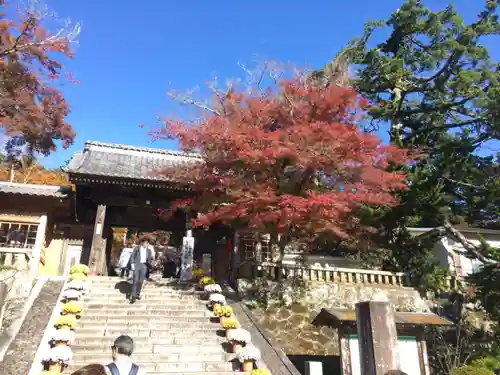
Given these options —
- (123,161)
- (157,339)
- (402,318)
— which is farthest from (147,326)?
(123,161)

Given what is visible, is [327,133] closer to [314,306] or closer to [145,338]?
[314,306]

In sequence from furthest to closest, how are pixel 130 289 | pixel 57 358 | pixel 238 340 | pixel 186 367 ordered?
pixel 130 289 < pixel 238 340 < pixel 186 367 < pixel 57 358

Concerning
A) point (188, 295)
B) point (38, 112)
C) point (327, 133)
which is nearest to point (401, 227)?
point (327, 133)

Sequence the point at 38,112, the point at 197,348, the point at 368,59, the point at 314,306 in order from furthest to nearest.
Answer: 1. the point at 368,59
2. the point at 38,112
3. the point at 314,306
4. the point at 197,348

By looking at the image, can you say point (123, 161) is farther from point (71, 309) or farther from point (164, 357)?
point (164, 357)

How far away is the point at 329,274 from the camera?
14711 millimetres

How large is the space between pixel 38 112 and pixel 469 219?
21.4m

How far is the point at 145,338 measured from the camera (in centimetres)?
924

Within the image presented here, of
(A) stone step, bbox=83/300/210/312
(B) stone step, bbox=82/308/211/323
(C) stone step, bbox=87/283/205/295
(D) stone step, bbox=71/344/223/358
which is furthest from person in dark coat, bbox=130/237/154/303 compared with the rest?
(D) stone step, bbox=71/344/223/358

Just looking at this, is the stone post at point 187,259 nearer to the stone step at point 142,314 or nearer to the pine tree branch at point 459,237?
the stone step at point 142,314

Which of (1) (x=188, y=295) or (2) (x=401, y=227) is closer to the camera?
(1) (x=188, y=295)

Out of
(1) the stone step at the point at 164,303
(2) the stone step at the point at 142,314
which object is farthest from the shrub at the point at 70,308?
(1) the stone step at the point at 164,303

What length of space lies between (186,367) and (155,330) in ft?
5.54

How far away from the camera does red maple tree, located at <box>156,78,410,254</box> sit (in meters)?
11.6
